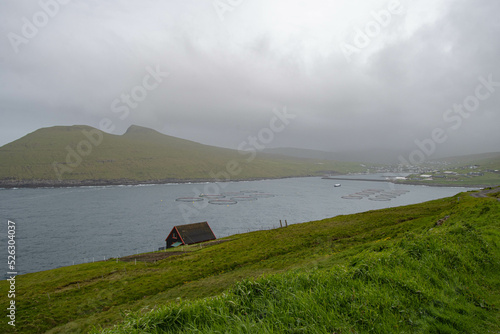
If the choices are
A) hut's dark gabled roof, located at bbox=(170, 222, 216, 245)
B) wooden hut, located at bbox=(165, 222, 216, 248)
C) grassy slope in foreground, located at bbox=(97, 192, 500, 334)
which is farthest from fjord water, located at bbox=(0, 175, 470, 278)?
grassy slope in foreground, located at bbox=(97, 192, 500, 334)

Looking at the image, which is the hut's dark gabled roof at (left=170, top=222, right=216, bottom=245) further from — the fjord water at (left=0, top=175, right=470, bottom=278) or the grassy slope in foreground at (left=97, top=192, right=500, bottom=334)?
the grassy slope in foreground at (left=97, top=192, right=500, bottom=334)

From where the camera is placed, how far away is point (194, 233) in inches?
2741

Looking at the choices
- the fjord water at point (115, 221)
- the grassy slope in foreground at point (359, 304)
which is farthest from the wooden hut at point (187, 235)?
the grassy slope in foreground at point (359, 304)

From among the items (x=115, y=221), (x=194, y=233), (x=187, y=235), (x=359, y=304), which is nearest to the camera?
(x=359, y=304)

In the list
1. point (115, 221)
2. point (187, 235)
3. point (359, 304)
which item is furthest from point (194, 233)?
point (359, 304)

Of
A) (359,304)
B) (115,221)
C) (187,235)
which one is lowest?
(115,221)

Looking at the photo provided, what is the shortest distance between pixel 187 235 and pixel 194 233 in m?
2.31

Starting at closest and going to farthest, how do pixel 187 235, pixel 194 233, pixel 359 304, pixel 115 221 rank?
1. pixel 359 304
2. pixel 187 235
3. pixel 194 233
4. pixel 115 221

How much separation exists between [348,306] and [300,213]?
115833 millimetres

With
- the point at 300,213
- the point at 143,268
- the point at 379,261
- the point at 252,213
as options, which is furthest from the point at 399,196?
the point at 379,261

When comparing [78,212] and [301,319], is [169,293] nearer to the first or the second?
[301,319]

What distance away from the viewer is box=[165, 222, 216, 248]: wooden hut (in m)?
66.6

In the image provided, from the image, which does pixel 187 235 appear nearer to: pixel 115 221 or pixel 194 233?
pixel 194 233

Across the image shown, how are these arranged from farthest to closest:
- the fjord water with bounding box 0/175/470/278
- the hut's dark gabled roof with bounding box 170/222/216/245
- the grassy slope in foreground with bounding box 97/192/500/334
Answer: the fjord water with bounding box 0/175/470/278
the hut's dark gabled roof with bounding box 170/222/216/245
the grassy slope in foreground with bounding box 97/192/500/334
